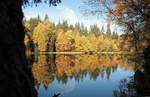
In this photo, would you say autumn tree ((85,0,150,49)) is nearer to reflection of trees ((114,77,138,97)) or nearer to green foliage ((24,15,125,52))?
reflection of trees ((114,77,138,97))

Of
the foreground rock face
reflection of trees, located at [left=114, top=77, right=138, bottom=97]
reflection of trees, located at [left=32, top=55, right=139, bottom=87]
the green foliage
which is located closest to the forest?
the green foliage

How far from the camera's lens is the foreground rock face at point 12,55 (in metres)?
3.66

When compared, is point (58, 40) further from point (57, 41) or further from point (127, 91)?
point (127, 91)

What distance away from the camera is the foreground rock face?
3.66m

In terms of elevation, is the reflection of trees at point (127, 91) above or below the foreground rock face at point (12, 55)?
below

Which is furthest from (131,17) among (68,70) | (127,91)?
(68,70)

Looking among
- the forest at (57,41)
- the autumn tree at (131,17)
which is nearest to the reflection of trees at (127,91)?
the autumn tree at (131,17)

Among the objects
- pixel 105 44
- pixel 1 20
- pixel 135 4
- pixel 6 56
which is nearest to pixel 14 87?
pixel 6 56

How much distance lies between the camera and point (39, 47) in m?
81.2

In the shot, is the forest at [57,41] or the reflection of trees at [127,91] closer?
the reflection of trees at [127,91]

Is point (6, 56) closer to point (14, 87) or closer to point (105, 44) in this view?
point (14, 87)

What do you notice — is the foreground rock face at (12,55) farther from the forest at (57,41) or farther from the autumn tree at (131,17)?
the forest at (57,41)

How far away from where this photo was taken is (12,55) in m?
4.13

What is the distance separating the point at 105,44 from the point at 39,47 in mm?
38827
